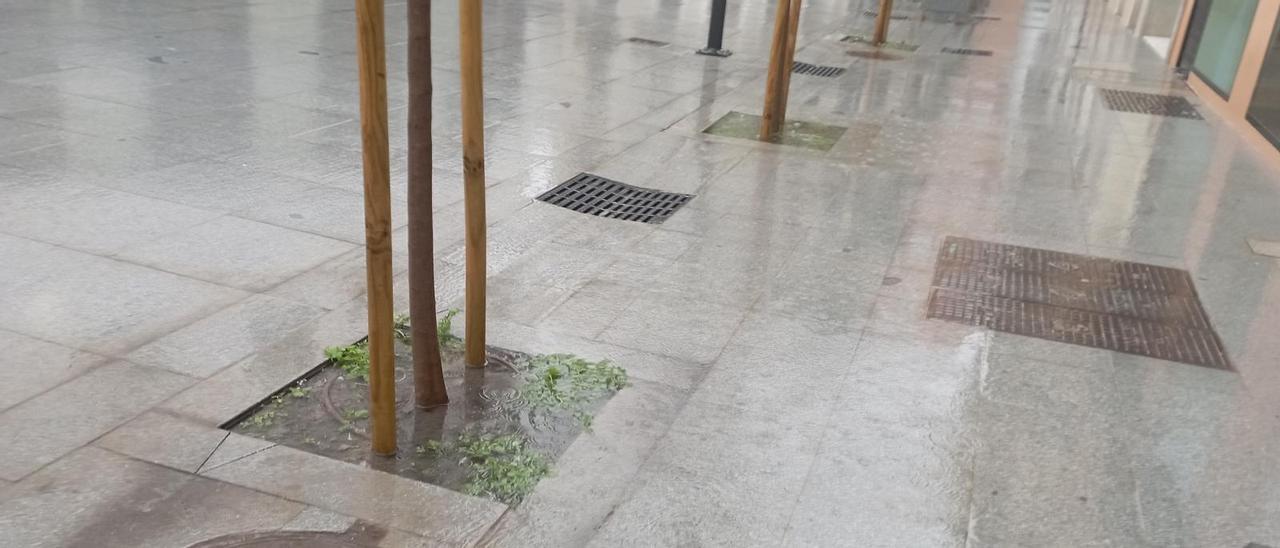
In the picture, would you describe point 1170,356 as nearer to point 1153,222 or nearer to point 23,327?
point 1153,222

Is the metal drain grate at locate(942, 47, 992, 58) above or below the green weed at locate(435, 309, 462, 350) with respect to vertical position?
below

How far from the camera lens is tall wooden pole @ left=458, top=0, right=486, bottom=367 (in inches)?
161

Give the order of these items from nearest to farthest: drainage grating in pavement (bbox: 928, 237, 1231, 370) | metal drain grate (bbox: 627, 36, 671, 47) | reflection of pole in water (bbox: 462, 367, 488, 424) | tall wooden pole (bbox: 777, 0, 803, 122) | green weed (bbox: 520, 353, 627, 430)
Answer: reflection of pole in water (bbox: 462, 367, 488, 424) → green weed (bbox: 520, 353, 627, 430) → drainage grating in pavement (bbox: 928, 237, 1231, 370) → tall wooden pole (bbox: 777, 0, 803, 122) → metal drain grate (bbox: 627, 36, 671, 47)

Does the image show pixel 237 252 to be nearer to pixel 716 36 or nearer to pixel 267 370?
pixel 267 370

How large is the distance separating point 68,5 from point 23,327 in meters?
9.11

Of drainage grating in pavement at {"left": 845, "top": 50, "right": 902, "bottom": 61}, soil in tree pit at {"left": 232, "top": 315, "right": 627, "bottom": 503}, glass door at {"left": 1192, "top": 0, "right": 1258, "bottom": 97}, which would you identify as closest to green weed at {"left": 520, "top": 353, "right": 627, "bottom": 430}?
soil in tree pit at {"left": 232, "top": 315, "right": 627, "bottom": 503}

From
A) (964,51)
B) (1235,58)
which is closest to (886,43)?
(964,51)

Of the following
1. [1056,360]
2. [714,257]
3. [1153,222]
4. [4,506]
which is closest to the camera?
[4,506]

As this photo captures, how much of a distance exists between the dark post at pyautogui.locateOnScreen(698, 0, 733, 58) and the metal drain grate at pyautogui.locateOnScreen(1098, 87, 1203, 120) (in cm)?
465

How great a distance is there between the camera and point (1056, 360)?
5.21m

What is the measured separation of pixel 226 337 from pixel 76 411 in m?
0.81

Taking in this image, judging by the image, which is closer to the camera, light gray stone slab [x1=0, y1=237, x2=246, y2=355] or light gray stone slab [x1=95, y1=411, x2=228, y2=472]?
light gray stone slab [x1=95, y1=411, x2=228, y2=472]

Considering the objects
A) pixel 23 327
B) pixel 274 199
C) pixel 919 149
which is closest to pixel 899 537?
pixel 23 327

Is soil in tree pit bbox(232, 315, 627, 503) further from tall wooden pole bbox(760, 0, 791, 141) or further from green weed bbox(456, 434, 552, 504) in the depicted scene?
tall wooden pole bbox(760, 0, 791, 141)
